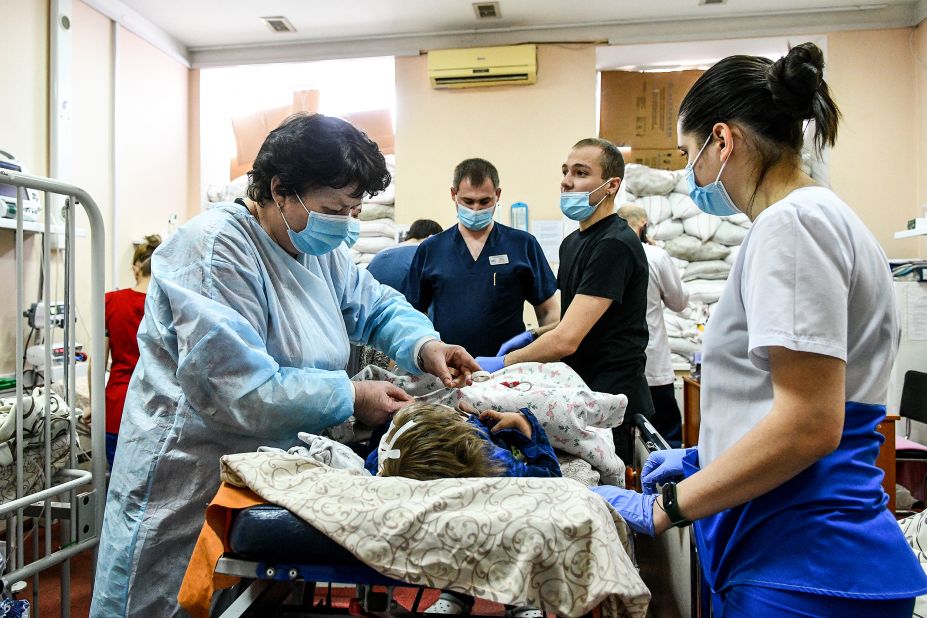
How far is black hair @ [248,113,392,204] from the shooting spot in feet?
4.38

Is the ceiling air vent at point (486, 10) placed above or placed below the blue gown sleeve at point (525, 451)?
above

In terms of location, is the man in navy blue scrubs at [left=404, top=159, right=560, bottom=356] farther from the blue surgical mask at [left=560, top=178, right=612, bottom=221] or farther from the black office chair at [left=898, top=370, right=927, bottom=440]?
the black office chair at [left=898, top=370, right=927, bottom=440]

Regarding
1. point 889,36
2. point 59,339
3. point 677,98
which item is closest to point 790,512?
point 59,339

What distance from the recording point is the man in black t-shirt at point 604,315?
1.93 m

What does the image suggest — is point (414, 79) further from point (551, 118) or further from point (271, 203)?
point (271, 203)

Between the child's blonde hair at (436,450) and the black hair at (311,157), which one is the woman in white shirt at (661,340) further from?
the child's blonde hair at (436,450)

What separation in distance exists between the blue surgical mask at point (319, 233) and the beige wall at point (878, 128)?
4.28 metres

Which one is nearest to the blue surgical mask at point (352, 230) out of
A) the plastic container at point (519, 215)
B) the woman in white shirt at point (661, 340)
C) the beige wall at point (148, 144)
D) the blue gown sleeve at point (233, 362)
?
the blue gown sleeve at point (233, 362)

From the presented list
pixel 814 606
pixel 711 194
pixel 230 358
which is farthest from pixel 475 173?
pixel 814 606

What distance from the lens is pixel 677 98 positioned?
4.70m

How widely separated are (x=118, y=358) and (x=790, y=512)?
9.33ft

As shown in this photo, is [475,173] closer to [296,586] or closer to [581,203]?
[581,203]

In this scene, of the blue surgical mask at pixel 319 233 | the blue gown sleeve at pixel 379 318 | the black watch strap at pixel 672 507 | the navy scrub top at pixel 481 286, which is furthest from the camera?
the navy scrub top at pixel 481 286

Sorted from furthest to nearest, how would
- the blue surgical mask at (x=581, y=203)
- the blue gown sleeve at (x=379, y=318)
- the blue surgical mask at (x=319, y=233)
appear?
the blue surgical mask at (x=581, y=203) → the blue gown sleeve at (x=379, y=318) → the blue surgical mask at (x=319, y=233)
